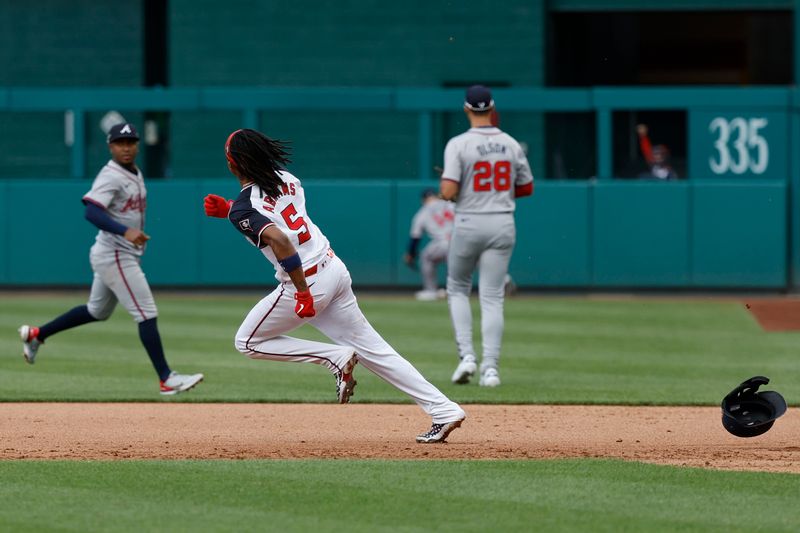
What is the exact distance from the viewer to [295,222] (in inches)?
275

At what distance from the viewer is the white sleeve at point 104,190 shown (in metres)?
9.37

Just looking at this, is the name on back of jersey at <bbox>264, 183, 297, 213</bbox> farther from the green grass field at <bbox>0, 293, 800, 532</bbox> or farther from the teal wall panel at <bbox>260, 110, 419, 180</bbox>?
the teal wall panel at <bbox>260, 110, 419, 180</bbox>

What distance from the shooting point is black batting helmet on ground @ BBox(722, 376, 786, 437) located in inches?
285

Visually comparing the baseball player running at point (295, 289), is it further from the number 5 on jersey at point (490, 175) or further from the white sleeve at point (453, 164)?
the number 5 on jersey at point (490, 175)

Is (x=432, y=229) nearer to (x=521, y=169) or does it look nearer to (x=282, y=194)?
(x=521, y=169)

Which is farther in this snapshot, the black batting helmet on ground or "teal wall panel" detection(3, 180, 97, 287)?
"teal wall panel" detection(3, 180, 97, 287)

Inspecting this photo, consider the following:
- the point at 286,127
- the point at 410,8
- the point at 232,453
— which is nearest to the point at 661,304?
the point at 286,127

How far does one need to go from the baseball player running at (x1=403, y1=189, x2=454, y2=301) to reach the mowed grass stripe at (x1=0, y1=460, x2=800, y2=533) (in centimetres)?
1082

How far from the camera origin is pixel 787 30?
85.1ft

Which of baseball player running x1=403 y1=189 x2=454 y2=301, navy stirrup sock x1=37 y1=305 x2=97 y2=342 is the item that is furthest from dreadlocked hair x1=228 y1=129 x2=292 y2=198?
baseball player running x1=403 y1=189 x2=454 y2=301

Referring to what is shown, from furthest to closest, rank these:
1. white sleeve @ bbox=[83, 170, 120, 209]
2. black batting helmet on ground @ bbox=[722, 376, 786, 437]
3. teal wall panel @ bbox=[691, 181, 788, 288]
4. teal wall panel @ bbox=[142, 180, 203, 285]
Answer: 1. teal wall panel @ bbox=[142, 180, 203, 285]
2. teal wall panel @ bbox=[691, 181, 788, 288]
3. white sleeve @ bbox=[83, 170, 120, 209]
4. black batting helmet on ground @ bbox=[722, 376, 786, 437]

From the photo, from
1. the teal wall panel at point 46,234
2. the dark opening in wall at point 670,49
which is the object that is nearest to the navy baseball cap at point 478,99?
the teal wall panel at point 46,234

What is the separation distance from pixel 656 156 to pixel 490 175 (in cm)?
903

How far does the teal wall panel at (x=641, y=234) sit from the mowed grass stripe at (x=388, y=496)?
11.7 m
